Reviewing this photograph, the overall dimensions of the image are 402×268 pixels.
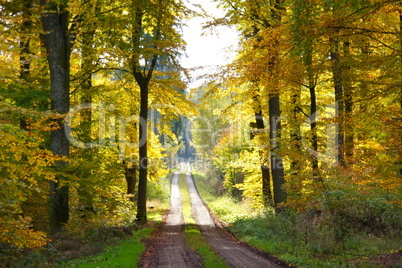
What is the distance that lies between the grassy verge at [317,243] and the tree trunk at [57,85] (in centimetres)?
797

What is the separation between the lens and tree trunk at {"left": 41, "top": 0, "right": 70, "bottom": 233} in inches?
498

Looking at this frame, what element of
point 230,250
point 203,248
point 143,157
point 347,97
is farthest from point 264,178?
point 347,97

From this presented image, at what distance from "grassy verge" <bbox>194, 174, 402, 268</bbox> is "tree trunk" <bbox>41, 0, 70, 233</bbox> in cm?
797

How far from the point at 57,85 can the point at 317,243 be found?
433 inches

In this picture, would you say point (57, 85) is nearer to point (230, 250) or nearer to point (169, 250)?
point (169, 250)

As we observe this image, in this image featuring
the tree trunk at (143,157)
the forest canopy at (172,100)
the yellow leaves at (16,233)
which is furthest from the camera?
the tree trunk at (143,157)

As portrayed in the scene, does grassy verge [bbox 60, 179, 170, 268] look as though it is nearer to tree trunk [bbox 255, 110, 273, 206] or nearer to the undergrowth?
the undergrowth

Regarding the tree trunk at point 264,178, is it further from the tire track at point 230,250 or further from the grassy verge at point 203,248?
the grassy verge at point 203,248

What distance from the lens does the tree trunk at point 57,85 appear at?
12.6 metres

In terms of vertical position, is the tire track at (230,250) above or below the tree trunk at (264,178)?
below

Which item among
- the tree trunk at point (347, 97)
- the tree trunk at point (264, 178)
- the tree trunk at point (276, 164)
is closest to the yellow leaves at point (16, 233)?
the tree trunk at point (347, 97)

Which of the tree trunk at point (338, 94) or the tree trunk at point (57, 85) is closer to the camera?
the tree trunk at point (338, 94)

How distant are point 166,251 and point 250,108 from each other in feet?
37.2

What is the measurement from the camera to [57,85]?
12.7 meters
